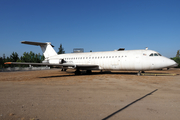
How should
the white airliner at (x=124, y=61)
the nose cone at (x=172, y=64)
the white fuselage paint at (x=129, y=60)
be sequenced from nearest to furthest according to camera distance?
the nose cone at (x=172, y=64) → the white fuselage paint at (x=129, y=60) → the white airliner at (x=124, y=61)

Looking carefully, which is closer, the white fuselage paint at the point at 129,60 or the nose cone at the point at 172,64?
the nose cone at the point at 172,64

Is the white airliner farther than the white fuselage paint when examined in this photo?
Yes

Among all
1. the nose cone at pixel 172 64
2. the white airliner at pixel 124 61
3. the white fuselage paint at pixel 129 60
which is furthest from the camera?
the white airliner at pixel 124 61

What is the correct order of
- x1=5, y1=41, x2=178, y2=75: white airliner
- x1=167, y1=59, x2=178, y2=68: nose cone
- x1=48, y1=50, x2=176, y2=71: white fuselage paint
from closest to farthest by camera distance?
x1=167, y1=59, x2=178, y2=68: nose cone, x1=48, y1=50, x2=176, y2=71: white fuselage paint, x1=5, y1=41, x2=178, y2=75: white airliner

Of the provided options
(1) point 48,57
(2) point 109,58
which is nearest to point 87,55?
(2) point 109,58

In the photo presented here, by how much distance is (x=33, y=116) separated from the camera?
3.76 m

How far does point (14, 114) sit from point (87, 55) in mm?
17624

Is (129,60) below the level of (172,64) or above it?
above

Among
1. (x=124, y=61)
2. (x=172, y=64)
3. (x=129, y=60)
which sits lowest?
(x=172, y=64)

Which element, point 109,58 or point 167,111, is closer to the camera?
point 167,111

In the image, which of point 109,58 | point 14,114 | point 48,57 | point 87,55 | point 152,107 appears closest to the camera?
point 14,114

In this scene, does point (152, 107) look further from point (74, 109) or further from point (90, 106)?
point (74, 109)

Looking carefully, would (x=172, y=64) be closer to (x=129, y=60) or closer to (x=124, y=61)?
(x=129, y=60)

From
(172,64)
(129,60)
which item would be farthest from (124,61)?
(172,64)
